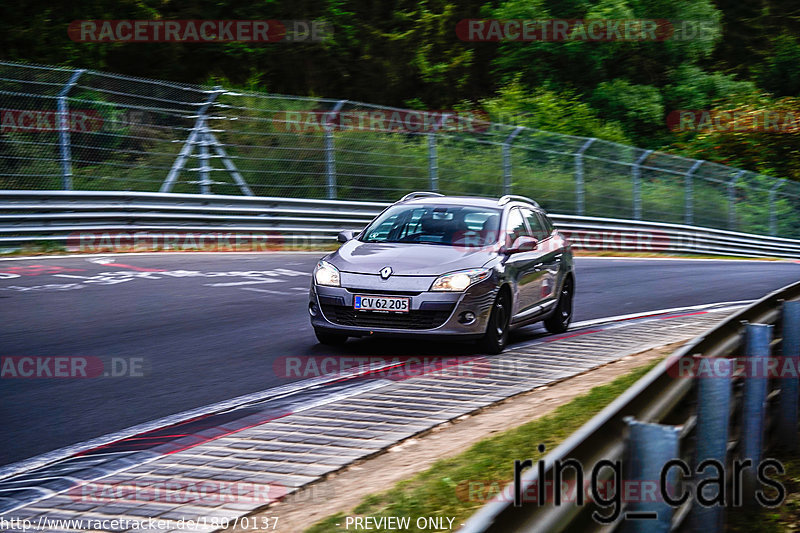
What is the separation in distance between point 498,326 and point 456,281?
746mm

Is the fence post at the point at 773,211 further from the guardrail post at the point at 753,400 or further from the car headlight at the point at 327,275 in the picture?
the guardrail post at the point at 753,400

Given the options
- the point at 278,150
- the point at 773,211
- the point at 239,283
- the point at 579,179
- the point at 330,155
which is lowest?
the point at 239,283

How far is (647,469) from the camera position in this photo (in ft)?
11.1

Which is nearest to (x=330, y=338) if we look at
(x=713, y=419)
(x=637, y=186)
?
(x=713, y=419)

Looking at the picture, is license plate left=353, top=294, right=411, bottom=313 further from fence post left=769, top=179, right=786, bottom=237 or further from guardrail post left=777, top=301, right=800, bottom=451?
fence post left=769, top=179, right=786, bottom=237

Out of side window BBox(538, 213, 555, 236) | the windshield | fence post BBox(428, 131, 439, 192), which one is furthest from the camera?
fence post BBox(428, 131, 439, 192)

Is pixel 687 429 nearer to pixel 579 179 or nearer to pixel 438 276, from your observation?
pixel 438 276

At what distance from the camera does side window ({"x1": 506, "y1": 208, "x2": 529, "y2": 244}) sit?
10495 mm

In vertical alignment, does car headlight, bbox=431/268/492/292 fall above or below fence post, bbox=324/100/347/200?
below

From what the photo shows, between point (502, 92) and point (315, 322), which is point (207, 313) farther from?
point (502, 92)

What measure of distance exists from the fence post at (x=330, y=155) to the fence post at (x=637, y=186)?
11.6 m

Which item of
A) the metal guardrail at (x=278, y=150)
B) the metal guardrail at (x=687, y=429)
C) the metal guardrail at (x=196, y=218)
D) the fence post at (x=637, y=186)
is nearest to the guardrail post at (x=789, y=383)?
the metal guardrail at (x=687, y=429)

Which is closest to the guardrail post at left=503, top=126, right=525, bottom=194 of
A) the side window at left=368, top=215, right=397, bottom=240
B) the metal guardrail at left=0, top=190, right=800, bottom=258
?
the metal guardrail at left=0, top=190, right=800, bottom=258

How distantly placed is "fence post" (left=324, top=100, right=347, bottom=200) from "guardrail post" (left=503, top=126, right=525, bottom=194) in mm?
5720
